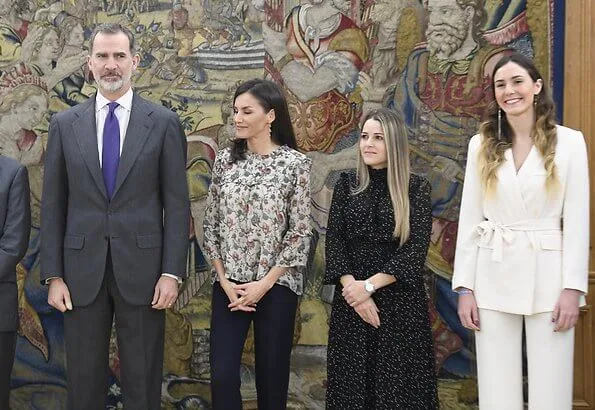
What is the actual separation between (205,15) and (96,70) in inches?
51.2

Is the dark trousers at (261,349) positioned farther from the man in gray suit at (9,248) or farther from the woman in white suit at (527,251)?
the man in gray suit at (9,248)

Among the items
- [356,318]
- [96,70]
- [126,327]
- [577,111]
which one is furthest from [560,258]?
[96,70]

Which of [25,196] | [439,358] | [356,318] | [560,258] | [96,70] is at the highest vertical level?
[96,70]

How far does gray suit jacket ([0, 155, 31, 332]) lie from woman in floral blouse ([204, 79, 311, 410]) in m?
0.98

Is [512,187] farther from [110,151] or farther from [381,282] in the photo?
[110,151]

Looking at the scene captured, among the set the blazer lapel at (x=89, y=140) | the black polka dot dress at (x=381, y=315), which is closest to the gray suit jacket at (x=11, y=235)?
the blazer lapel at (x=89, y=140)

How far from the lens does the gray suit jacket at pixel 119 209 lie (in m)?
3.84

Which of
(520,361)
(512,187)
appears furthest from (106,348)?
(512,187)

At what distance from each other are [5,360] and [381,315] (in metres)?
2.00

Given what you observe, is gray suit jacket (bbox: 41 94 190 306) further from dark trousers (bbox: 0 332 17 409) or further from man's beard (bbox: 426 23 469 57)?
man's beard (bbox: 426 23 469 57)

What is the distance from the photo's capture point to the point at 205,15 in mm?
5082

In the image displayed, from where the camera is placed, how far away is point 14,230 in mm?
4160

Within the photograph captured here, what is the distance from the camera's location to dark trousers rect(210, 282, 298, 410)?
3.95 m

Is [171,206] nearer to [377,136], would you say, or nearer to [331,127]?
[377,136]
